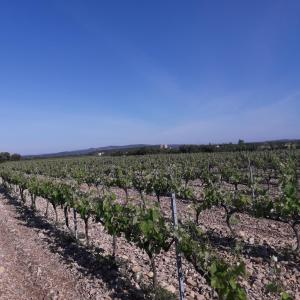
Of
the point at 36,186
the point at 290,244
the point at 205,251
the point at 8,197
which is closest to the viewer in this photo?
the point at 205,251

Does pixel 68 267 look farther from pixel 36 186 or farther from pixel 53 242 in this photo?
pixel 36 186

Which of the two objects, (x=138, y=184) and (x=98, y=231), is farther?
(x=138, y=184)

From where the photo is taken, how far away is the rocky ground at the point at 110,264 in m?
6.45

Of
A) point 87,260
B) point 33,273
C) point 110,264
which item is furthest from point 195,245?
point 33,273

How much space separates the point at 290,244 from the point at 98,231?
4.92 m

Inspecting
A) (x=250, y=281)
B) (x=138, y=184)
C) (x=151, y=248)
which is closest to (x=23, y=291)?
(x=151, y=248)

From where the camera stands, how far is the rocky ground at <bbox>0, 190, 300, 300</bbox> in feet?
21.1

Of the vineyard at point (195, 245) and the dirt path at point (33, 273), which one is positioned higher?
the vineyard at point (195, 245)

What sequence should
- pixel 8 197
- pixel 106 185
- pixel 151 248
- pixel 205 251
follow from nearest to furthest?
pixel 205 251 < pixel 151 248 < pixel 106 185 < pixel 8 197

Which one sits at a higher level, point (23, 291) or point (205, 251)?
point (205, 251)

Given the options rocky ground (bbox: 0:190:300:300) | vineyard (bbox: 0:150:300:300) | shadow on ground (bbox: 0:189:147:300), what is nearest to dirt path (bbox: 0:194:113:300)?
rocky ground (bbox: 0:190:300:300)

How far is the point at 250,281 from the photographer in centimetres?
656

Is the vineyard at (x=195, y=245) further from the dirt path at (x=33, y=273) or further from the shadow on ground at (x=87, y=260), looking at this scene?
the dirt path at (x=33, y=273)

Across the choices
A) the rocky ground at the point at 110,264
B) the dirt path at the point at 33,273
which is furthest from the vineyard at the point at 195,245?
the dirt path at the point at 33,273
